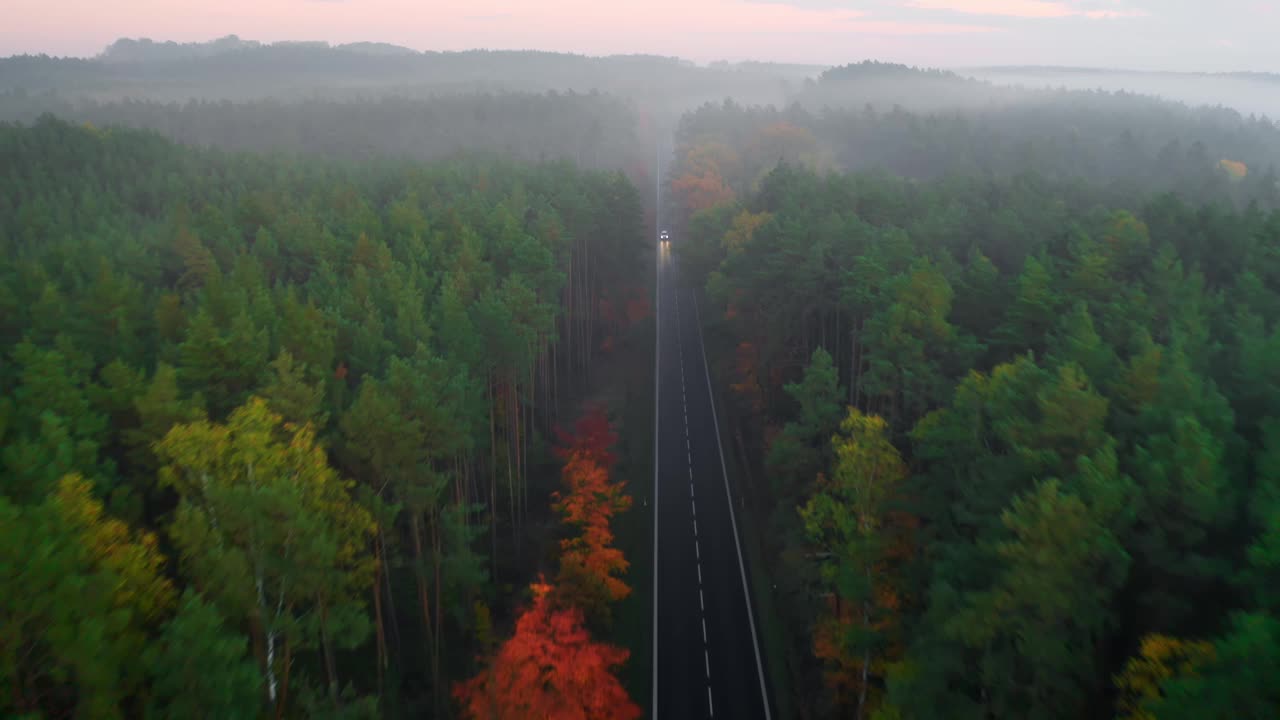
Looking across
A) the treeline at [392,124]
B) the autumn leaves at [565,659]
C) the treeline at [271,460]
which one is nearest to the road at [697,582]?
the autumn leaves at [565,659]

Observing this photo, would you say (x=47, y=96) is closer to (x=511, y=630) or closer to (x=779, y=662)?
(x=511, y=630)

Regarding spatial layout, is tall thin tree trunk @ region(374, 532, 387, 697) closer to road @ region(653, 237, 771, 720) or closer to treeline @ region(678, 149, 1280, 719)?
road @ region(653, 237, 771, 720)

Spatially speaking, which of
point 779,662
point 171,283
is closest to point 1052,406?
point 779,662

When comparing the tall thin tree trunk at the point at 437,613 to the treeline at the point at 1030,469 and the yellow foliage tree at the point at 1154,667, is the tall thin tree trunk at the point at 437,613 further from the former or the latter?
the yellow foliage tree at the point at 1154,667

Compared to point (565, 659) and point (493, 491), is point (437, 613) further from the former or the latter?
point (493, 491)

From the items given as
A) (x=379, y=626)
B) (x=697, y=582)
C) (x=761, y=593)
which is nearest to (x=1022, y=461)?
(x=761, y=593)

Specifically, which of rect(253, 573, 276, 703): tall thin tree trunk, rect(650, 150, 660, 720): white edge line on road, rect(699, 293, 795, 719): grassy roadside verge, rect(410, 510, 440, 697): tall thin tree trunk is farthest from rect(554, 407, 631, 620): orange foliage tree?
rect(253, 573, 276, 703): tall thin tree trunk

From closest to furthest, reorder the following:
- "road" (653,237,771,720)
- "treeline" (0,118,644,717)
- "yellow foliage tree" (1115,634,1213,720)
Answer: "yellow foliage tree" (1115,634,1213,720)
"treeline" (0,118,644,717)
"road" (653,237,771,720)
